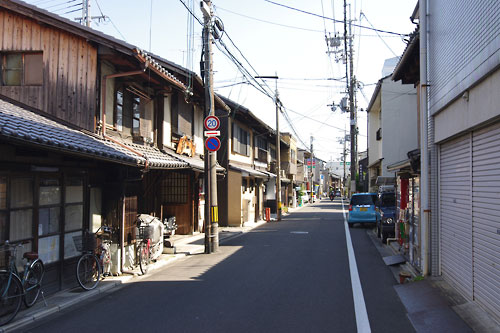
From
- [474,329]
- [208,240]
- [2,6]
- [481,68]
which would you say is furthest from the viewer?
[208,240]

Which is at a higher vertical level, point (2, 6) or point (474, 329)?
point (2, 6)

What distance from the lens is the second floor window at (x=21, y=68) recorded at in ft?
32.4

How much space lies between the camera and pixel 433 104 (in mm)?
9320

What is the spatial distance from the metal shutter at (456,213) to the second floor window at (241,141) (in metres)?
17.3

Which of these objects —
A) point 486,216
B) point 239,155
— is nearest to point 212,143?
point 486,216

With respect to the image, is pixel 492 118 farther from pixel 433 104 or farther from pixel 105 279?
pixel 105 279

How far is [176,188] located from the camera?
60.9 feet

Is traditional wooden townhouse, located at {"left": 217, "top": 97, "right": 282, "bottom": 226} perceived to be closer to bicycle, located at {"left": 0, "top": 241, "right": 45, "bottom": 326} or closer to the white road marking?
the white road marking

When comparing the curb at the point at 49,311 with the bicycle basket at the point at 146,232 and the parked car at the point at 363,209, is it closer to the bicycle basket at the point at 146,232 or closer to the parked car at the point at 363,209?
the bicycle basket at the point at 146,232

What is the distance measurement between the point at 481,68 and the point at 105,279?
8.87 meters

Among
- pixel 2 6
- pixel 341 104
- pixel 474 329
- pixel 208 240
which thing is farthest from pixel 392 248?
pixel 341 104

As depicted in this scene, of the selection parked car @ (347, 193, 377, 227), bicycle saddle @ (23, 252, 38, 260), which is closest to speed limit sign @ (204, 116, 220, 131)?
bicycle saddle @ (23, 252, 38, 260)

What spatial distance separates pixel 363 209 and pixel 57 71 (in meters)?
18.5

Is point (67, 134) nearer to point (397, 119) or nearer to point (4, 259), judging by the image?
point (4, 259)
